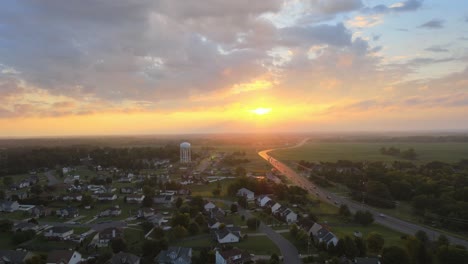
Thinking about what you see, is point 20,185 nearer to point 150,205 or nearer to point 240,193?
point 150,205

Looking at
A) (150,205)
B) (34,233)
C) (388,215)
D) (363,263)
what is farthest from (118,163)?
(363,263)

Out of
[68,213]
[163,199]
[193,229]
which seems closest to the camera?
[193,229]

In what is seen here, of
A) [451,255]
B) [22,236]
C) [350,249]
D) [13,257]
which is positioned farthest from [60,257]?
[451,255]

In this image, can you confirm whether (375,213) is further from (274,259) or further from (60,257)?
(60,257)

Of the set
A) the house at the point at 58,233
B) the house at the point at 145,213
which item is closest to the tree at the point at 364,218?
the house at the point at 145,213

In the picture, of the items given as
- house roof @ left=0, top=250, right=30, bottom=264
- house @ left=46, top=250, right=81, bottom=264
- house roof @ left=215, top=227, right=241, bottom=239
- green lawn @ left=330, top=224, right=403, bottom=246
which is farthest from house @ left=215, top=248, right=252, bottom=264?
house roof @ left=0, top=250, right=30, bottom=264
